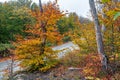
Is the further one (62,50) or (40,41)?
(62,50)

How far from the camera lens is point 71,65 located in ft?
41.9

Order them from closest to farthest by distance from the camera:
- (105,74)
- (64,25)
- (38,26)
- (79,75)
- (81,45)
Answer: (105,74) → (79,75) → (81,45) → (38,26) → (64,25)

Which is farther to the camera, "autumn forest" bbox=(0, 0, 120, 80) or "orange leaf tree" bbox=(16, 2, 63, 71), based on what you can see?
"orange leaf tree" bbox=(16, 2, 63, 71)

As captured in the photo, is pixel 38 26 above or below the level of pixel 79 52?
above

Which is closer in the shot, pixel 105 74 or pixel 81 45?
pixel 105 74

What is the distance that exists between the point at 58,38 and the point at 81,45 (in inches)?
69.1

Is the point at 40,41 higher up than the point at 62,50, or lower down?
higher up

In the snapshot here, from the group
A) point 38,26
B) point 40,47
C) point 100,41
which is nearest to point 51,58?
point 40,47

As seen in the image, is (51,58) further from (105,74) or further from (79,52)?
(105,74)

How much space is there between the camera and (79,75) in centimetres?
1097

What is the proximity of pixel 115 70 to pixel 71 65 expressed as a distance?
306 centimetres

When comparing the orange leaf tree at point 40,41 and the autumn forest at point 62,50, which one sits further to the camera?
the orange leaf tree at point 40,41

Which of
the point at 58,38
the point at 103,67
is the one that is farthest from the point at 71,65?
the point at 103,67

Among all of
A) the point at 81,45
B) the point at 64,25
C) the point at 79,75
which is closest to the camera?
the point at 79,75
